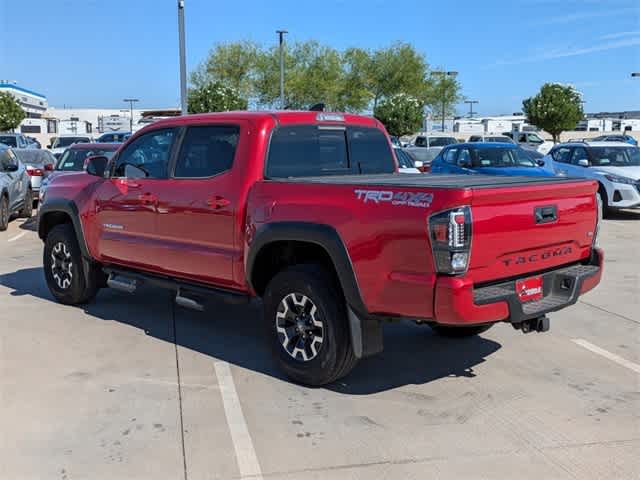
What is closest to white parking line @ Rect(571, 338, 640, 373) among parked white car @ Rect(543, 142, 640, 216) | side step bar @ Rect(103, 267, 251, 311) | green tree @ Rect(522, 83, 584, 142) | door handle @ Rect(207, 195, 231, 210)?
side step bar @ Rect(103, 267, 251, 311)

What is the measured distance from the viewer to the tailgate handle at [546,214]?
14.4ft

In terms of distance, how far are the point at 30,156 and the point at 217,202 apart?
13712 millimetres

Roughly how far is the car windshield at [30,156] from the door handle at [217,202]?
13.2 m

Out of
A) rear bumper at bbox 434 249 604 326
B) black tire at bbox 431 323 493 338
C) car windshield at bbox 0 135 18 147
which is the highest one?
car windshield at bbox 0 135 18 147

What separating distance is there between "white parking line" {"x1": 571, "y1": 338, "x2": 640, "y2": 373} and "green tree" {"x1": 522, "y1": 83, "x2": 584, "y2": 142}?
4849cm

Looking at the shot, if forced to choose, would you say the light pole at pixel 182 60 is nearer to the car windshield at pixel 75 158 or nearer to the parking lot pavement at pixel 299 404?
the car windshield at pixel 75 158

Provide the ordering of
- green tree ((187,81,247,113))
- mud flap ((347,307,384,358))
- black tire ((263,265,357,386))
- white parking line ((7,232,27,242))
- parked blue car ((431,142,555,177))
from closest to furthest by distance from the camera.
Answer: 1. mud flap ((347,307,384,358))
2. black tire ((263,265,357,386))
3. white parking line ((7,232,27,242))
4. parked blue car ((431,142,555,177))
5. green tree ((187,81,247,113))

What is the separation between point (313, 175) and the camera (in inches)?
215

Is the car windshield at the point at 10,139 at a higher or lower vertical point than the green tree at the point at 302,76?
lower

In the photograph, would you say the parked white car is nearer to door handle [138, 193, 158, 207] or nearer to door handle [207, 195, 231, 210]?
door handle [138, 193, 158, 207]

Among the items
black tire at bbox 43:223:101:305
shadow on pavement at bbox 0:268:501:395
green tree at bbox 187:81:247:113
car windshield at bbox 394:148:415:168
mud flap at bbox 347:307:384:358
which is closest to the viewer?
mud flap at bbox 347:307:384:358

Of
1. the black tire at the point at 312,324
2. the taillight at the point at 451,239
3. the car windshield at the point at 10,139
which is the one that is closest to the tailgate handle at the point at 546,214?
the taillight at the point at 451,239

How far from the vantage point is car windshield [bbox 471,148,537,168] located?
48.7 ft

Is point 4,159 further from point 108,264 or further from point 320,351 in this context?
point 320,351
